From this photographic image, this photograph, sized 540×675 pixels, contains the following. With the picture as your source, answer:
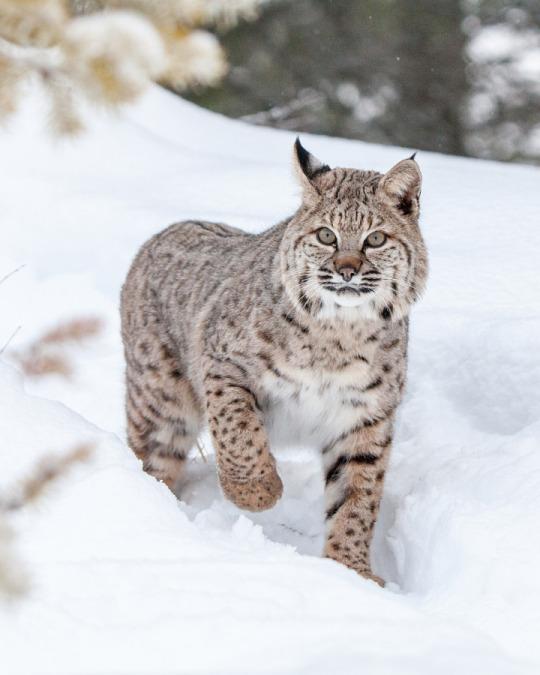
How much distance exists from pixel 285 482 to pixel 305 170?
4.53 feet

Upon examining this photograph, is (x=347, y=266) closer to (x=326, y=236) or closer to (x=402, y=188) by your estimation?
(x=326, y=236)

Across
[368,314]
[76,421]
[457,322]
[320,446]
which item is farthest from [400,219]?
[457,322]

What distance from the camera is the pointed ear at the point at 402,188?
4.18 m

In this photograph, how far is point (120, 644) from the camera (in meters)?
2.64

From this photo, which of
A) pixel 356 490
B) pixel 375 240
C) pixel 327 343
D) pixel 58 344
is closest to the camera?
pixel 58 344

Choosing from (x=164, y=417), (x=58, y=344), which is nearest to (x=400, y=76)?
(x=164, y=417)

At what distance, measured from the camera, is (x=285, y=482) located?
5.05 m

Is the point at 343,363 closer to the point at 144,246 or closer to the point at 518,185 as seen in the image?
the point at 144,246

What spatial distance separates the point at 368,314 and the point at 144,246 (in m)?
1.66

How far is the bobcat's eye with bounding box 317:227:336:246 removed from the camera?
4.08 m

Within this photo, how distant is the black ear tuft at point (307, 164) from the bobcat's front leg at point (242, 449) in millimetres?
768

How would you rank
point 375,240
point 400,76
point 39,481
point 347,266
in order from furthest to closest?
point 400,76 → point 375,240 → point 347,266 → point 39,481

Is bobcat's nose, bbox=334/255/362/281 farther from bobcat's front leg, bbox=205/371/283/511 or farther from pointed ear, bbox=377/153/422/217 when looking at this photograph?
bobcat's front leg, bbox=205/371/283/511

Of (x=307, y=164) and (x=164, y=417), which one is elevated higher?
(x=307, y=164)
